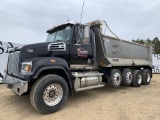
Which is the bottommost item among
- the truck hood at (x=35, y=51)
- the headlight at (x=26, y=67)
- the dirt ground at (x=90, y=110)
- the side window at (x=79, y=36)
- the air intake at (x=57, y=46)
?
the dirt ground at (x=90, y=110)

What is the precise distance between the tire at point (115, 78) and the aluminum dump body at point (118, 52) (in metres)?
0.35

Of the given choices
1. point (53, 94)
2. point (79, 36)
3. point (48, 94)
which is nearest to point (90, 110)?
point (53, 94)

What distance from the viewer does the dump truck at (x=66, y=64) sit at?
14.3 feet

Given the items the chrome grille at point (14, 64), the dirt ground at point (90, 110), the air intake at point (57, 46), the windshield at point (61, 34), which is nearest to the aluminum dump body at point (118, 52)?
the windshield at point (61, 34)

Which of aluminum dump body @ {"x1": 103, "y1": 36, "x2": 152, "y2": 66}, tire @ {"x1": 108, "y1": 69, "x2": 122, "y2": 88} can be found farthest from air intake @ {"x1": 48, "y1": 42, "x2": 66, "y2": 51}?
tire @ {"x1": 108, "y1": 69, "x2": 122, "y2": 88}

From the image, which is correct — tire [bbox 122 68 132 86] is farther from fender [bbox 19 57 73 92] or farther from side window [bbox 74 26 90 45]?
fender [bbox 19 57 73 92]

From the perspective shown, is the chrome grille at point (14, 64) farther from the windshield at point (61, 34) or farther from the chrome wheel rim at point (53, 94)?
the windshield at point (61, 34)

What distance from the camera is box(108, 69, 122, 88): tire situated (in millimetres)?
6828

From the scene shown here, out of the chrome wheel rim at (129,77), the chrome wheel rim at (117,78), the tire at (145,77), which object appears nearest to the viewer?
the chrome wheel rim at (117,78)

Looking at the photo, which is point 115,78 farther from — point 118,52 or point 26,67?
point 26,67

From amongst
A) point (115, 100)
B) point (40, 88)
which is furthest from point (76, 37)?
point (115, 100)

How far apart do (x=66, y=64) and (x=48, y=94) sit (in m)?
1.06

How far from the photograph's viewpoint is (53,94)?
4.58 m

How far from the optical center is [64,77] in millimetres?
5117
